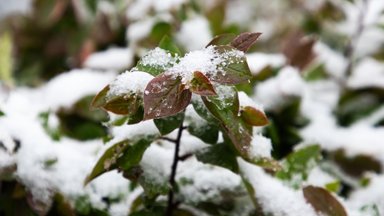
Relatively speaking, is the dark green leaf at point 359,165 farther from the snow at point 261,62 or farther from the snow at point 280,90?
the snow at point 261,62

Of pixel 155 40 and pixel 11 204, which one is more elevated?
pixel 155 40

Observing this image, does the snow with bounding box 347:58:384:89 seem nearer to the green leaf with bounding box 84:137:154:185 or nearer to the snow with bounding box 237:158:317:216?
the snow with bounding box 237:158:317:216

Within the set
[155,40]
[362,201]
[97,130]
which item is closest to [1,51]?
[97,130]

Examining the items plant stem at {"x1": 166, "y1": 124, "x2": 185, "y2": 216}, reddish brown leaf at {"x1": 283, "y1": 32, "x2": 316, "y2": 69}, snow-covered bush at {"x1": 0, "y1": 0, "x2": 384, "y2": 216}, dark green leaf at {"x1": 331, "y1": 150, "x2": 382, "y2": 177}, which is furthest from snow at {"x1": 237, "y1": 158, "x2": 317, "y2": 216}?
reddish brown leaf at {"x1": 283, "y1": 32, "x2": 316, "y2": 69}

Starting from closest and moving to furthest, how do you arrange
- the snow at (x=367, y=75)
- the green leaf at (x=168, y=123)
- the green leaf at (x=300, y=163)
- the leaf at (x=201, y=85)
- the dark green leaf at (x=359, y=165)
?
the leaf at (x=201, y=85) → the green leaf at (x=168, y=123) → the green leaf at (x=300, y=163) → the dark green leaf at (x=359, y=165) → the snow at (x=367, y=75)

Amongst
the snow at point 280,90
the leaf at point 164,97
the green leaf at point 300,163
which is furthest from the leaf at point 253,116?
the snow at point 280,90

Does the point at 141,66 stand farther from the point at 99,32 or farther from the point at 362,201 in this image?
the point at 99,32

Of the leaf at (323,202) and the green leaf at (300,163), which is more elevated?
the green leaf at (300,163)
